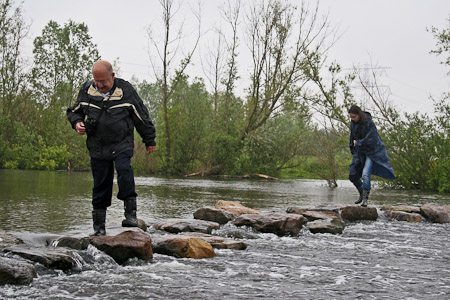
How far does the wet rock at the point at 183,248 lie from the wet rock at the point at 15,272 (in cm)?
154

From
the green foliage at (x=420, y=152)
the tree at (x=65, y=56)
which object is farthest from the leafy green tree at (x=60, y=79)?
the green foliage at (x=420, y=152)

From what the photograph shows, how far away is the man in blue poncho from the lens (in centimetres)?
971

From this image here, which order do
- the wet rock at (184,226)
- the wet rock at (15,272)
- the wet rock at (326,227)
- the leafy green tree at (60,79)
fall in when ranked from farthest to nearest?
the leafy green tree at (60,79) → the wet rock at (326,227) → the wet rock at (184,226) → the wet rock at (15,272)

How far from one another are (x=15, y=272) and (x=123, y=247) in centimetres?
119

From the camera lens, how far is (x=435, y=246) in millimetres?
6363

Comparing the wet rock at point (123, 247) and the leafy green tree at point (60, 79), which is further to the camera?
the leafy green tree at point (60, 79)

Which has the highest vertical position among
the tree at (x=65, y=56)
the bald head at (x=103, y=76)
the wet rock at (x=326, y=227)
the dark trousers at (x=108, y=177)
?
the tree at (x=65, y=56)

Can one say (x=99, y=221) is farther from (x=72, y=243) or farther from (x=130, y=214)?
(x=72, y=243)

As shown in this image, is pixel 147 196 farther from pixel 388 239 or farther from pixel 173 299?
pixel 173 299

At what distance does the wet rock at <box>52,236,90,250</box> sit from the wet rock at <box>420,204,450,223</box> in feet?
22.2

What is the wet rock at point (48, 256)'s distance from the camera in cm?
419

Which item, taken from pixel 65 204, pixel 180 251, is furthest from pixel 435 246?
pixel 65 204

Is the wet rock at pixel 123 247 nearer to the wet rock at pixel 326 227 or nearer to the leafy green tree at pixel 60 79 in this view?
the wet rock at pixel 326 227

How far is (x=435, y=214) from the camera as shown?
919cm
